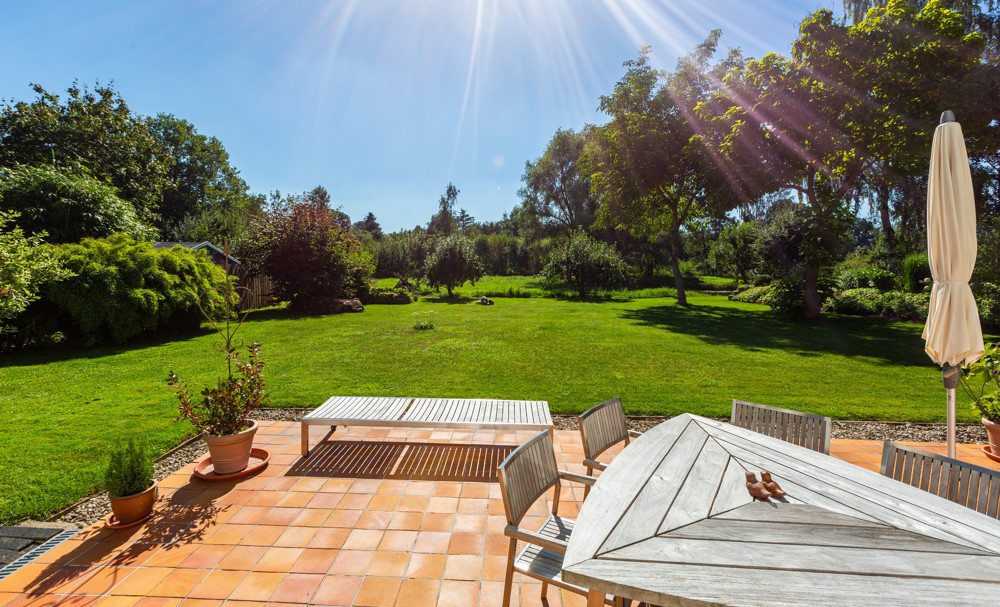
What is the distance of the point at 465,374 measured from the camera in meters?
7.26

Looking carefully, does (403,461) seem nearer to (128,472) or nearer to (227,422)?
(227,422)

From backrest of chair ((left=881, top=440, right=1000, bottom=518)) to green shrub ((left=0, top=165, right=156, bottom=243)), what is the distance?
49.2 ft

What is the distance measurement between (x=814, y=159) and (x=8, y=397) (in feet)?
62.5

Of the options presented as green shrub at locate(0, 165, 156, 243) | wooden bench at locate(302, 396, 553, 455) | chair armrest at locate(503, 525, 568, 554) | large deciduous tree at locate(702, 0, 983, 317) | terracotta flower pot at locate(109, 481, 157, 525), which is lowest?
terracotta flower pot at locate(109, 481, 157, 525)

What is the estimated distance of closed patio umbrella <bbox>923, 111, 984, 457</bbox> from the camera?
2674mm

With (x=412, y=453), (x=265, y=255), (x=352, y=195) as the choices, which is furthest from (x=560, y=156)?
(x=412, y=453)

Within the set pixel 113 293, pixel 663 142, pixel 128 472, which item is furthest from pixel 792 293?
pixel 113 293

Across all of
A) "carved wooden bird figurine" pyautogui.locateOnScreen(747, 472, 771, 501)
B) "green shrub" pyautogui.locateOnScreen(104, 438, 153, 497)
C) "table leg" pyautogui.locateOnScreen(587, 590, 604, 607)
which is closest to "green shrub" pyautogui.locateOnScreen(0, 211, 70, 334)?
"green shrub" pyautogui.locateOnScreen(104, 438, 153, 497)

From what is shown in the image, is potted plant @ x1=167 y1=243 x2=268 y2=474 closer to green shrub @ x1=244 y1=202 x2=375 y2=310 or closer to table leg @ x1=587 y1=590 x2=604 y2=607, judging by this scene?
table leg @ x1=587 y1=590 x2=604 y2=607

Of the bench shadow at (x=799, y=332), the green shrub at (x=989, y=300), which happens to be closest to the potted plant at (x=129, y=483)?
the bench shadow at (x=799, y=332)

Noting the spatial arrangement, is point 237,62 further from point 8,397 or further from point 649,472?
point 649,472

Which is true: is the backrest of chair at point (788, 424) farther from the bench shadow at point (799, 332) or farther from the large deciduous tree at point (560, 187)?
the large deciduous tree at point (560, 187)

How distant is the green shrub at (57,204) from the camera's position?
10.3 m

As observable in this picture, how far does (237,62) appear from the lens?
8914 mm
